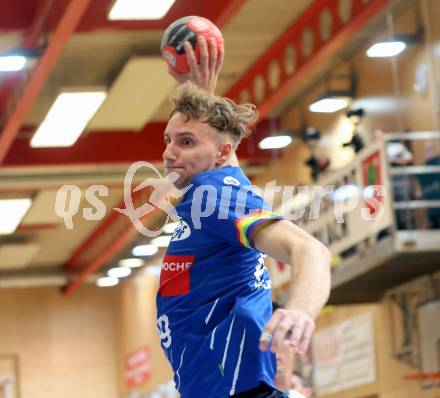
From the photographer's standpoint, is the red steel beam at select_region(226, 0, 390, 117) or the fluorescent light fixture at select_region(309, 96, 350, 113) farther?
the fluorescent light fixture at select_region(309, 96, 350, 113)

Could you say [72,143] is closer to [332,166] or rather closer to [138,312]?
[332,166]

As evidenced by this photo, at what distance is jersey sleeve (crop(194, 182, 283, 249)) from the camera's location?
9.30ft

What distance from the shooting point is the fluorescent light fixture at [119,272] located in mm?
30891

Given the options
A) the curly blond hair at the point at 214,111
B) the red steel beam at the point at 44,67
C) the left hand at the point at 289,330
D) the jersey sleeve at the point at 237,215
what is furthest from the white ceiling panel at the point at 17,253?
the left hand at the point at 289,330

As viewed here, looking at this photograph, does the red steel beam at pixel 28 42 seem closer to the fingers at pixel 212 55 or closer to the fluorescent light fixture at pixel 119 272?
the fingers at pixel 212 55

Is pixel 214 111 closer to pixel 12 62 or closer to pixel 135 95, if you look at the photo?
pixel 12 62

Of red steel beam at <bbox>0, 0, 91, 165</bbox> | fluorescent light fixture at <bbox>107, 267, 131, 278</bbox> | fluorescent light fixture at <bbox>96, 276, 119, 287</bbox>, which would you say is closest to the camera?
red steel beam at <bbox>0, 0, 91, 165</bbox>

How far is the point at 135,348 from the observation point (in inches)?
1245

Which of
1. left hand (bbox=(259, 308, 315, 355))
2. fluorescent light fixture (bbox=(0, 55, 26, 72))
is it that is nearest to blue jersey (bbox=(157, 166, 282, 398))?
left hand (bbox=(259, 308, 315, 355))

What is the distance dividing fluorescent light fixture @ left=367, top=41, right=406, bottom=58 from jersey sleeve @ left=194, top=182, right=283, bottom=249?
13218mm

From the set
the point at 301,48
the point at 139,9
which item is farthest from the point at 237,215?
the point at 301,48

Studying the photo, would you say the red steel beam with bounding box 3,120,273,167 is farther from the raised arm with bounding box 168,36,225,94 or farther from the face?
the face

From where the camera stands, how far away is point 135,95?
18.0 m

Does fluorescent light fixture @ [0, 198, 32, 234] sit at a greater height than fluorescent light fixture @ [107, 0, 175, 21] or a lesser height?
greater
